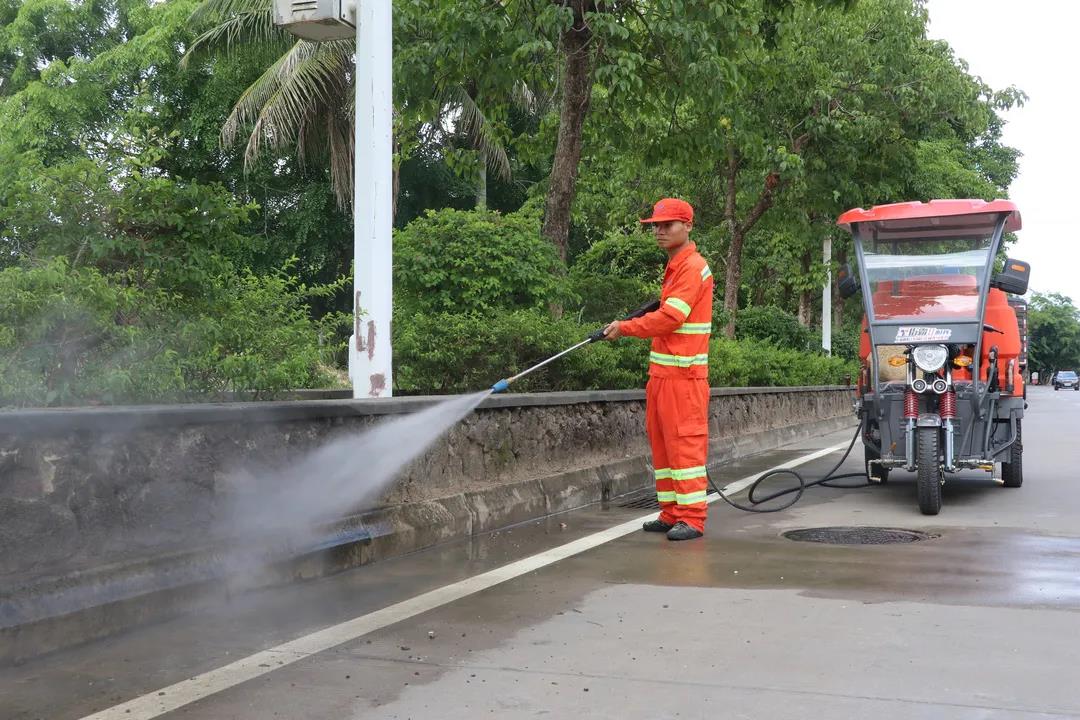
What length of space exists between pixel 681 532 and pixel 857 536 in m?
1.22

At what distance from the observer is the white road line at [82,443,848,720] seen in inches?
161

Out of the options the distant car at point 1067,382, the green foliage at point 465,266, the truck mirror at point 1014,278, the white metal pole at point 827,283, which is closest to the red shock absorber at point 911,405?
the truck mirror at point 1014,278

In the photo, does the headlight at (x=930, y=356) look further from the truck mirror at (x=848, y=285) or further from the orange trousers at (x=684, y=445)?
the orange trousers at (x=684, y=445)

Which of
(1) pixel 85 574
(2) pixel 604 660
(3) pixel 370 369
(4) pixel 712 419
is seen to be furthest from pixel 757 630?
(4) pixel 712 419

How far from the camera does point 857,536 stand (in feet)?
26.7

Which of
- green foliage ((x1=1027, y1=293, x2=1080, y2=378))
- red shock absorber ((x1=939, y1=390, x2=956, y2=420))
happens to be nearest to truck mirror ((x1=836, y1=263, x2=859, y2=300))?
red shock absorber ((x1=939, y1=390, x2=956, y2=420))

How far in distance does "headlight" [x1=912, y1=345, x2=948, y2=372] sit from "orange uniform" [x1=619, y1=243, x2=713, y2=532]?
230cm

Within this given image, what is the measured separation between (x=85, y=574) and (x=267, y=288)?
330cm

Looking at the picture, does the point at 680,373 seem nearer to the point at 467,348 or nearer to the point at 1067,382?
the point at 467,348

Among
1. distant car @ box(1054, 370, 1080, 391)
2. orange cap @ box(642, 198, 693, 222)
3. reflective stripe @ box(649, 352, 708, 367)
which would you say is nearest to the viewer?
reflective stripe @ box(649, 352, 708, 367)

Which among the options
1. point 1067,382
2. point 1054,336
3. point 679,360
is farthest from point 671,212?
point 1054,336

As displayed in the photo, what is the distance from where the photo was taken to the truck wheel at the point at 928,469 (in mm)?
9148

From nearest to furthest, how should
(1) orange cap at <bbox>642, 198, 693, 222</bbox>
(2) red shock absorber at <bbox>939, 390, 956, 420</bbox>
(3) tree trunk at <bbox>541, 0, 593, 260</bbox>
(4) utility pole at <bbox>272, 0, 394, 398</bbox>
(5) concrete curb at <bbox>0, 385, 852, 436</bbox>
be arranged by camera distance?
(5) concrete curb at <bbox>0, 385, 852, 436</bbox>, (4) utility pole at <bbox>272, 0, 394, 398</bbox>, (1) orange cap at <bbox>642, 198, 693, 222</bbox>, (2) red shock absorber at <bbox>939, 390, 956, 420</bbox>, (3) tree trunk at <bbox>541, 0, 593, 260</bbox>

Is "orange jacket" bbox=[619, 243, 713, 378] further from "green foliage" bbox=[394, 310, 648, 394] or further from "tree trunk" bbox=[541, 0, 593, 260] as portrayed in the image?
"tree trunk" bbox=[541, 0, 593, 260]
